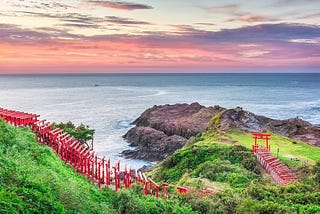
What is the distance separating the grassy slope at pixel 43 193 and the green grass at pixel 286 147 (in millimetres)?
16656

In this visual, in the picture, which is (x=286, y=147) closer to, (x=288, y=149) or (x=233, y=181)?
(x=288, y=149)

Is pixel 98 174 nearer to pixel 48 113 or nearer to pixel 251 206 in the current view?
pixel 251 206

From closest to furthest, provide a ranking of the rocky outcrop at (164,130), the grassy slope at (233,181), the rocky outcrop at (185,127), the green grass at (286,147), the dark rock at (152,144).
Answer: the grassy slope at (233,181) → the green grass at (286,147) → the rocky outcrop at (185,127) → the dark rock at (152,144) → the rocky outcrop at (164,130)

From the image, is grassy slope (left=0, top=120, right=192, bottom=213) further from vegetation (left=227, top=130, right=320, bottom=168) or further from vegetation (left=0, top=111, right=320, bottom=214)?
vegetation (left=227, top=130, right=320, bottom=168)

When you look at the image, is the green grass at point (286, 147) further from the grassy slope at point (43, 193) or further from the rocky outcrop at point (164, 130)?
the grassy slope at point (43, 193)

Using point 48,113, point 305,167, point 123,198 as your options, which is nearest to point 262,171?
point 305,167

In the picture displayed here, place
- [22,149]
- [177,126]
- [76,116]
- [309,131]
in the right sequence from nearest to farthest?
[22,149], [309,131], [177,126], [76,116]

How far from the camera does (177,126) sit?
209 ft

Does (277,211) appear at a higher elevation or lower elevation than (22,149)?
lower

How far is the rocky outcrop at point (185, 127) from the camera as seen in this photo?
1704 inches

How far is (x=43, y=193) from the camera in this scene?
10453mm

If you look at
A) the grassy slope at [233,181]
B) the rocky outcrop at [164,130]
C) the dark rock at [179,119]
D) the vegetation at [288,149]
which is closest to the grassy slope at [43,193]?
the grassy slope at [233,181]

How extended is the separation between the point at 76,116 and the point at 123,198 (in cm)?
7699

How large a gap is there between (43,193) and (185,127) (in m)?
52.7
